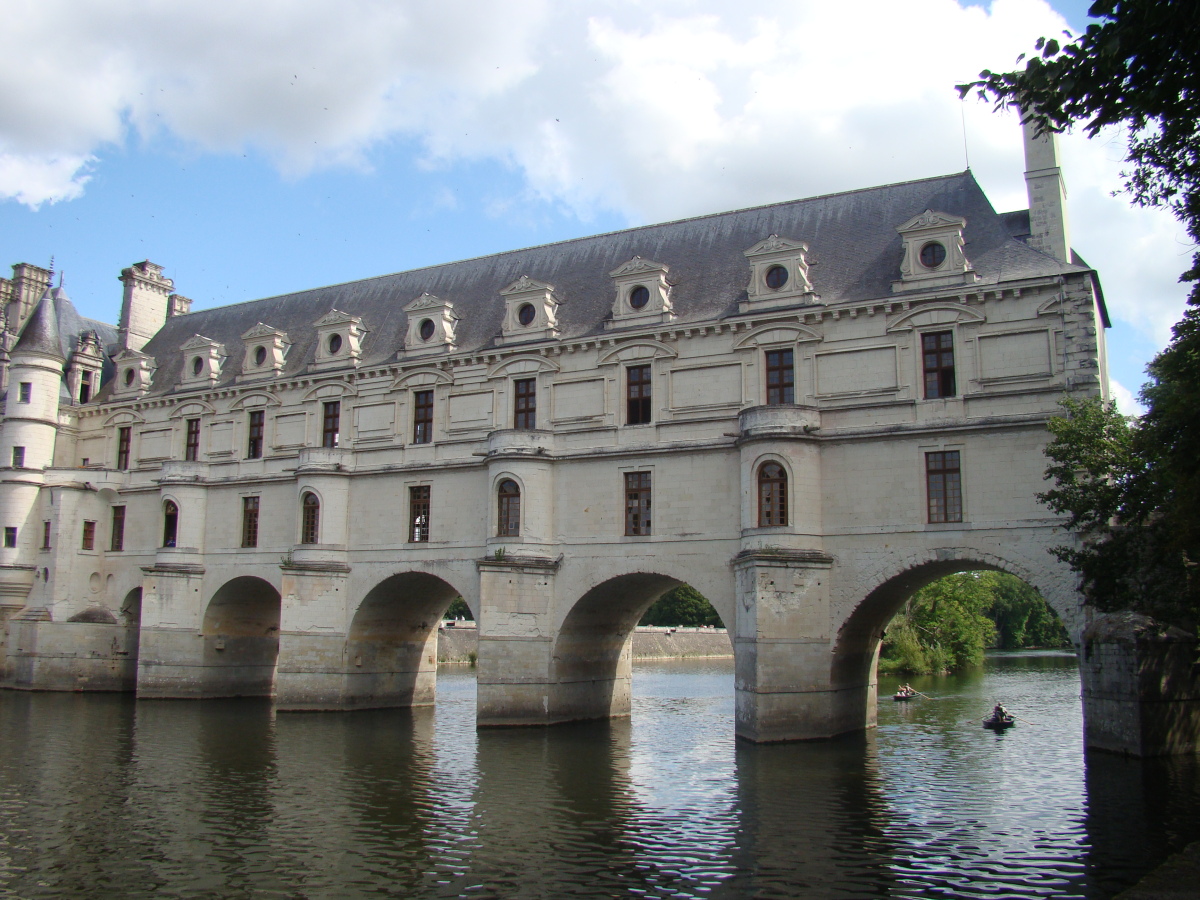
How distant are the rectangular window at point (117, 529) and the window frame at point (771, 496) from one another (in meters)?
27.5

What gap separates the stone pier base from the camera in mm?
21344

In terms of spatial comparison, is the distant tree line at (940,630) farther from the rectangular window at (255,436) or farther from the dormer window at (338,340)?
the rectangular window at (255,436)

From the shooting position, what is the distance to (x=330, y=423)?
36125 mm

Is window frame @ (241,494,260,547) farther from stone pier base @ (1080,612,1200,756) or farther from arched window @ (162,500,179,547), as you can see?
stone pier base @ (1080,612,1200,756)

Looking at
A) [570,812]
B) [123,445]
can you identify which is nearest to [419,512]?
[123,445]

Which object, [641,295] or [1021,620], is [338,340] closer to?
[641,295]

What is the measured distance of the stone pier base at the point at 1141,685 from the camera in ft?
70.0

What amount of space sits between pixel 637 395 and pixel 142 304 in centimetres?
2892

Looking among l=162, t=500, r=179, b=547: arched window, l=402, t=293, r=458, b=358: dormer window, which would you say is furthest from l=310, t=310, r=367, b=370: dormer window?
l=162, t=500, r=179, b=547: arched window

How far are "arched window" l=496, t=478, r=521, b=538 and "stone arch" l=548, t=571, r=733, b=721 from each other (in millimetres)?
3020

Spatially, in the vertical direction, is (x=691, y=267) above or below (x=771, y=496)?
above

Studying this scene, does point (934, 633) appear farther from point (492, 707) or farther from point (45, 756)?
point (45, 756)

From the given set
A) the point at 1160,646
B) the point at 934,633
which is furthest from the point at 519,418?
the point at 934,633

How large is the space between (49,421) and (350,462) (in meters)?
16.3
